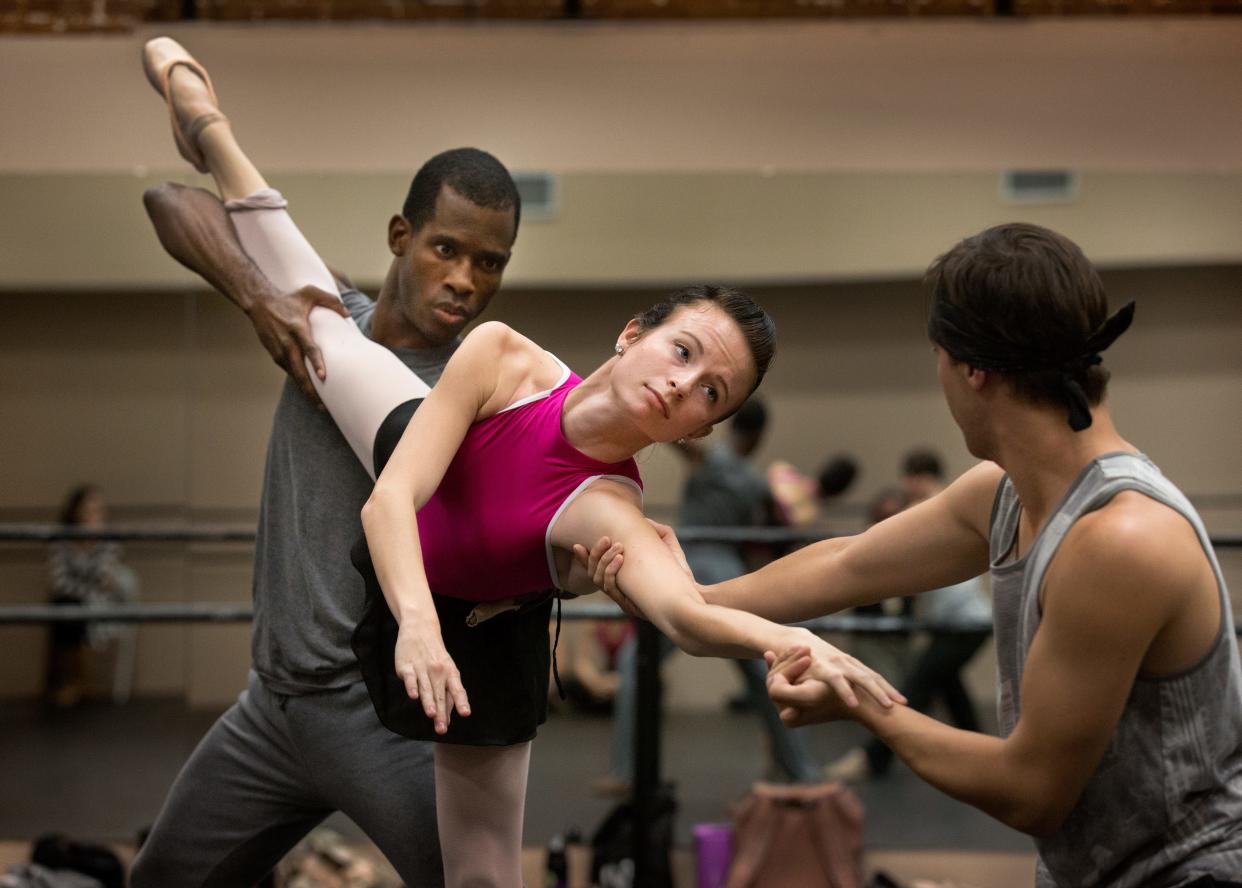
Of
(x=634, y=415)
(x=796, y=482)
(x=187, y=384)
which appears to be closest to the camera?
(x=634, y=415)

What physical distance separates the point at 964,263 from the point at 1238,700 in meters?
0.60

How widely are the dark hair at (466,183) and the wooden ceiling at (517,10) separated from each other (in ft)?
9.40

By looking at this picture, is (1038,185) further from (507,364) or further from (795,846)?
(507,364)

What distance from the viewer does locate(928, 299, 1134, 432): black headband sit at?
1521 mm

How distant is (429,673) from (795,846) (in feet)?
8.21

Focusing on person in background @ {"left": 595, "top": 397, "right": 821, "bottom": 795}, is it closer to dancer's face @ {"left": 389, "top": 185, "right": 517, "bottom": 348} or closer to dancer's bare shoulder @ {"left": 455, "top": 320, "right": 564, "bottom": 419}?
dancer's face @ {"left": 389, "top": 185, "right": 517, "bottom": 348}

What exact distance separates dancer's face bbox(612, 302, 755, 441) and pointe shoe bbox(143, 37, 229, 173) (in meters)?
1.04

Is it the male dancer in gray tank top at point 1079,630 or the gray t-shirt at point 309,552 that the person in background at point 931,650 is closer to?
the gray t-shirt at point 309,552

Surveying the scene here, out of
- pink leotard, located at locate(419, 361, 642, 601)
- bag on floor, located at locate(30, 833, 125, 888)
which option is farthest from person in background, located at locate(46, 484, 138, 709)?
pink leotard, located at locate(419, 361, 642, 601)

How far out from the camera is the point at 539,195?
4.84 metres

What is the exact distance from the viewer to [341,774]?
2115 mm

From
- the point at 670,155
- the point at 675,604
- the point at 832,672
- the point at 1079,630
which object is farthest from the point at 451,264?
the point at 670,155

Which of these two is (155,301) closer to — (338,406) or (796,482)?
(796,482)

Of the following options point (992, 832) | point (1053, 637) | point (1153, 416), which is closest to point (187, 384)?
point (992, 832)
